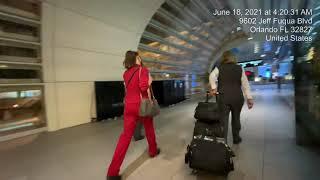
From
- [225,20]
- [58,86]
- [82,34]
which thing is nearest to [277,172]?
[58,86]

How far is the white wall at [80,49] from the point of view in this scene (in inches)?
262

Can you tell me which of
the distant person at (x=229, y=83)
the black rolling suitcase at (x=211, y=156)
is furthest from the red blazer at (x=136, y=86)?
the distant person at (x=229, y=83)

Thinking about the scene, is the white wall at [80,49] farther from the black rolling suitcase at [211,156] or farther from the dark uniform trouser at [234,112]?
the black rolling suitcase at [211,156]

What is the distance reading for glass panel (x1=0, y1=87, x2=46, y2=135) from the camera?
19.7 feet

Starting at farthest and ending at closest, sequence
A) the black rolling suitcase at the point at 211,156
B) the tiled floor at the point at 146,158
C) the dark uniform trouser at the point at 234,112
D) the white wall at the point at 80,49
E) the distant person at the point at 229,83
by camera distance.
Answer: the white wall at the point at 80,49, the distant person at the point at 229,83, the dark uniform trouser at the point at 234,112, the tiled floor at the point at 146,158, the black rolling suitcase at the point at 211,156

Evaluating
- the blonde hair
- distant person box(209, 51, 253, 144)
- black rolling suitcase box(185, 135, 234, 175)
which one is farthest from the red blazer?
the blonde hair

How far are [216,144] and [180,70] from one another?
14.2 metres

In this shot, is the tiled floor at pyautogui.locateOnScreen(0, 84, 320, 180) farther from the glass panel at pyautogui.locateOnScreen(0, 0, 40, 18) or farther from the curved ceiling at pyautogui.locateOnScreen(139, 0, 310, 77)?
the curved ceiling at pyautogui.locateOnScreen(139, 0, 310, 77)

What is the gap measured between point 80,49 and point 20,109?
7.48 ft

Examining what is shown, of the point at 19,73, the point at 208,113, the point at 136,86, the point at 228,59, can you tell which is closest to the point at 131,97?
the point at 136,86

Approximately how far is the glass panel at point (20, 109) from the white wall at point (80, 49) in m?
0.26

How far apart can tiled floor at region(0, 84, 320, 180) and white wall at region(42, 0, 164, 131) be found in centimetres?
139

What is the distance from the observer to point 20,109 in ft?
21.2

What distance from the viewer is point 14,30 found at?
241 inches
